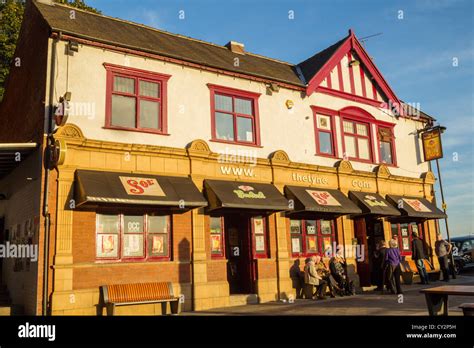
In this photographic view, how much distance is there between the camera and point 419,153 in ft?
71.6

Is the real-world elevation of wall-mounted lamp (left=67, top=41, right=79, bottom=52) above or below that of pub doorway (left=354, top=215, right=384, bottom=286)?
above

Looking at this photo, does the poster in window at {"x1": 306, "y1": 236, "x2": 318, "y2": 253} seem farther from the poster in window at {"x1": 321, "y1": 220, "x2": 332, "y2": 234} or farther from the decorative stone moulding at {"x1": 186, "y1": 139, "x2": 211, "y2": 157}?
the decorative stone moulding at {"x1": 186, "y1": 139, "x2": 211, "y2": 157}

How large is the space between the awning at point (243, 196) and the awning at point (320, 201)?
61cm

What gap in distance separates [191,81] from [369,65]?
933 cm

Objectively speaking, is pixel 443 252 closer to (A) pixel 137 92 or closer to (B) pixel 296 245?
(B) pixel 296 245

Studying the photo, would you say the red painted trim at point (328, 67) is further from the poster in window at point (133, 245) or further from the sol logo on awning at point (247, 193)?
the poster in window at point (133, 245)

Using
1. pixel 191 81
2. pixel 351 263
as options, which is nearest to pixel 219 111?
pixel 191 81

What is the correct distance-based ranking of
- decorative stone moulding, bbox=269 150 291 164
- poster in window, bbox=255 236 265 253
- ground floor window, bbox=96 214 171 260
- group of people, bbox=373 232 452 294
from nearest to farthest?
1. ground floor window, bbox=96 214 171 260
2. group of people, bbox=373 232 452 294
3. poster in window, bbox=255 236 265 253
4. decorative stone moulding, bbox=269 150 291 164

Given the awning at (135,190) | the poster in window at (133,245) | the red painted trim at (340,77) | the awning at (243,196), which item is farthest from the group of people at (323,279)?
the red painted trim at (340,77)

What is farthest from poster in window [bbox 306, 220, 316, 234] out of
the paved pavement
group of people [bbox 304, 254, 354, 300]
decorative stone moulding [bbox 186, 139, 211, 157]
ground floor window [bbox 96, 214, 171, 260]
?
ground floor window [bbox 96, 214, 171, 260]

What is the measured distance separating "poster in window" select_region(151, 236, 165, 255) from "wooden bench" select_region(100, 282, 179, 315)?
1020 millimetres

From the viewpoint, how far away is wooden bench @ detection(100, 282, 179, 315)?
459 inches

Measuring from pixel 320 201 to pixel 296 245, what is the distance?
74.5 inches

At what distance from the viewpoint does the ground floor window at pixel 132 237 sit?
1252cm
